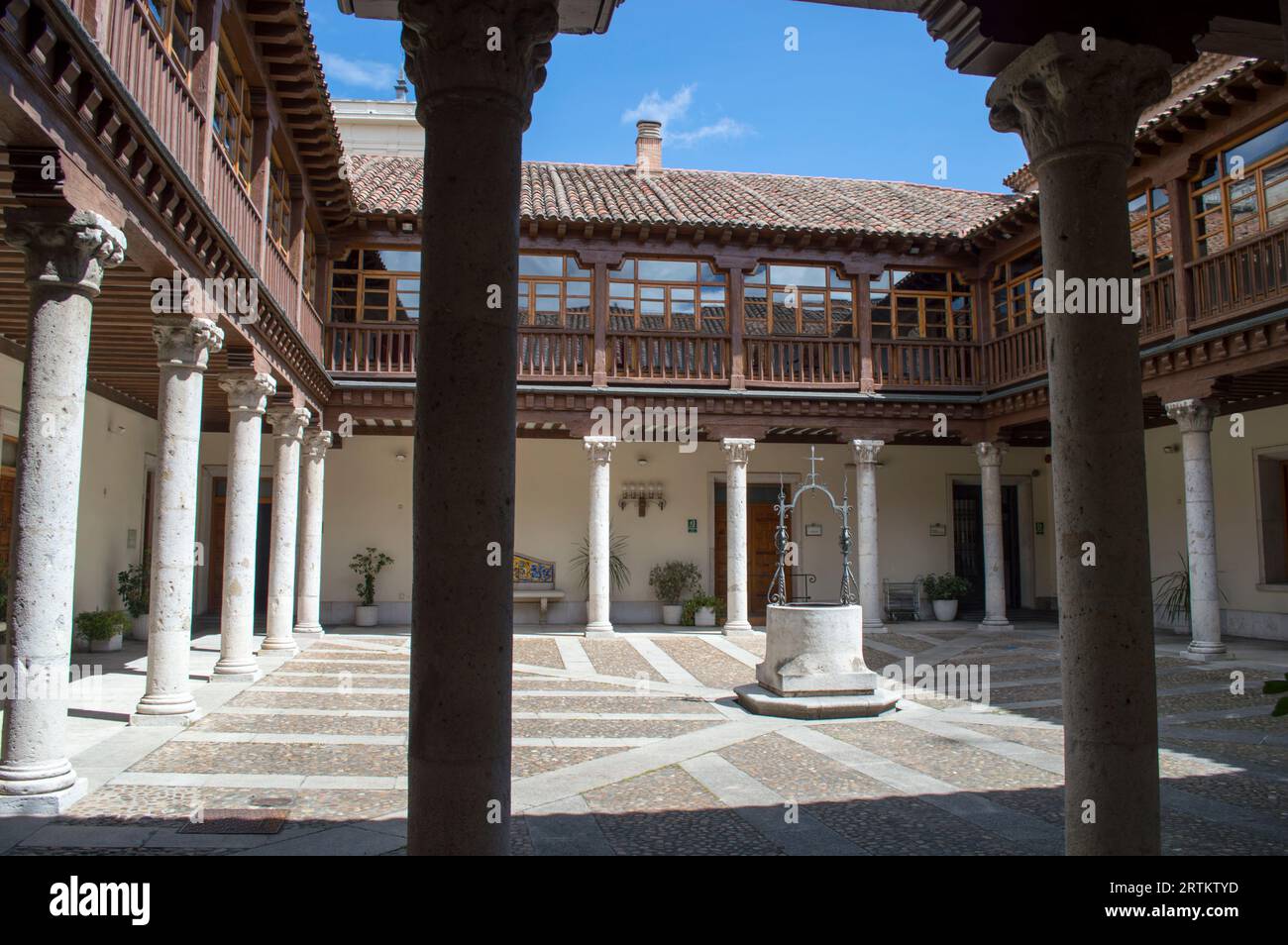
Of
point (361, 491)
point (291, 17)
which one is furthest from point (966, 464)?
point (291, 17)

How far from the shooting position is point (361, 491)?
17.6 meters

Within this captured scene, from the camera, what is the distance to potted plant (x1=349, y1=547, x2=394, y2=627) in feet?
55.2

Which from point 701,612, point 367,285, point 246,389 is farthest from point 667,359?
point 246,389

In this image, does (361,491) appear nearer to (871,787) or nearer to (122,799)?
(122,799)

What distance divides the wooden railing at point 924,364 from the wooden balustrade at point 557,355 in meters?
5.14

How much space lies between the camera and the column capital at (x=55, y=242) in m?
5.28

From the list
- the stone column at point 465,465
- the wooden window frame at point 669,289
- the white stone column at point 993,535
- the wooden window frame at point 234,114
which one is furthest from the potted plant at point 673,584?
the stone column at point 465,465

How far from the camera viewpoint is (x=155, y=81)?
6562 mm

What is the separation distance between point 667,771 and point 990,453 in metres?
11.8

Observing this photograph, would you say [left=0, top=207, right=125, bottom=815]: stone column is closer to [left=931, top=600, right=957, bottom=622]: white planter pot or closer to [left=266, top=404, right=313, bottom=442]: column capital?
[left=266, top=404, right=313, bottom=442]: column capital

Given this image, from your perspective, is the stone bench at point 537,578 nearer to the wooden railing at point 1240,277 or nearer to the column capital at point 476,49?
the wooden railing at point 1240,277

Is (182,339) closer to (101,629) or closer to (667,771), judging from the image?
(667,771)

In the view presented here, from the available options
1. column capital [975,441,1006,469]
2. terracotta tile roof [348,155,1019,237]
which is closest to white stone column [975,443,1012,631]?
column capital [975,441,1006,469]
